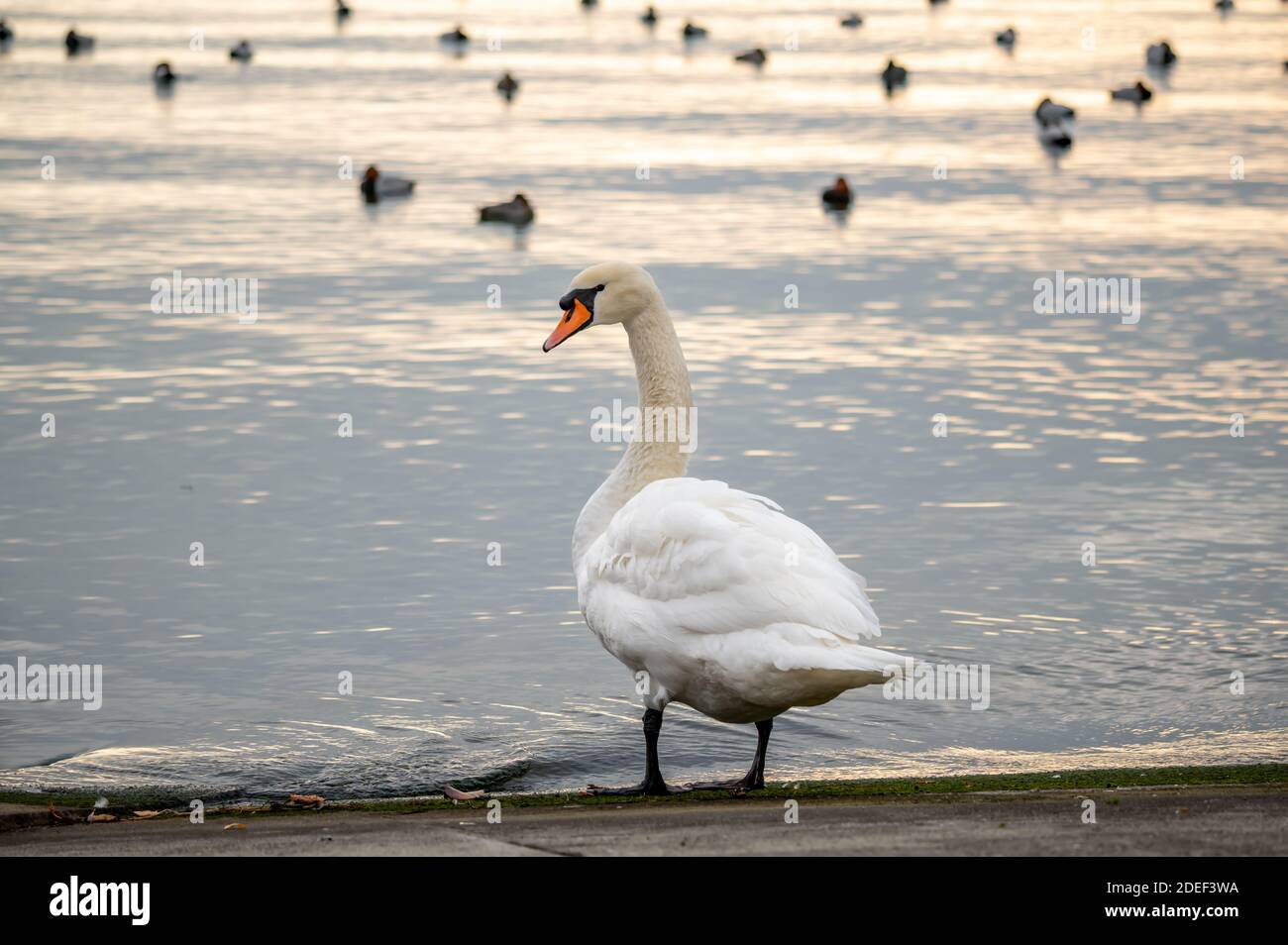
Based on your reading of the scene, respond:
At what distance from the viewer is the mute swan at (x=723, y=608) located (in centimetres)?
702

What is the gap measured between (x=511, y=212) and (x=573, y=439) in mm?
13142

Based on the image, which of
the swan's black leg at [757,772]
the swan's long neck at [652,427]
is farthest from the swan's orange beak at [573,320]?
the swan's black leg at [757,772]

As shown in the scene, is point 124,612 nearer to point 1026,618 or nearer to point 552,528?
point 552,528

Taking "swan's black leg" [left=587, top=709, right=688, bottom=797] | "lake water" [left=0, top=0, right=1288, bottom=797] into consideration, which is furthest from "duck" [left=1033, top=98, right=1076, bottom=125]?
"swan's black leg" [left=587, top=709, right=688, bottom=797]

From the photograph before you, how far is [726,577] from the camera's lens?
722 cm

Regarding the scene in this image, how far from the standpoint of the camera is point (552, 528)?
14.2 metres

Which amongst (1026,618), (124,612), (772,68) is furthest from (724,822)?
(772,68)

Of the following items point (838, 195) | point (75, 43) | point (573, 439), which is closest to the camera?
point (573, 439)

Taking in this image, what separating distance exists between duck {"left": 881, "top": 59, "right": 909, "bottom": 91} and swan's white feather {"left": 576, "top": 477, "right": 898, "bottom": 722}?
1769 inches

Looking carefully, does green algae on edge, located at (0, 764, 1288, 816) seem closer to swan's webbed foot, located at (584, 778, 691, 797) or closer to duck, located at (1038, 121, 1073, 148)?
swan's webbed foot, located at (584, 778, 691, 797)

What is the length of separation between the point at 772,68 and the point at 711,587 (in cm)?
5238

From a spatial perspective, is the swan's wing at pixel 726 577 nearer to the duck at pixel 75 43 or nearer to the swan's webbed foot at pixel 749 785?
the swan's webbed foot at pixel 749 785

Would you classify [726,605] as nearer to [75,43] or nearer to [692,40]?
[75,43]

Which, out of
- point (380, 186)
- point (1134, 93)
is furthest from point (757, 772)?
point (1134, 93)
